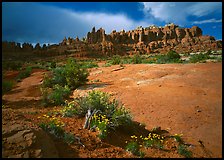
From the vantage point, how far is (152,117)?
7.20m

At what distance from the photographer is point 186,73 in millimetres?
13648

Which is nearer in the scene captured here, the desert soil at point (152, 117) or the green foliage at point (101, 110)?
the desert soil at point (152, 117)

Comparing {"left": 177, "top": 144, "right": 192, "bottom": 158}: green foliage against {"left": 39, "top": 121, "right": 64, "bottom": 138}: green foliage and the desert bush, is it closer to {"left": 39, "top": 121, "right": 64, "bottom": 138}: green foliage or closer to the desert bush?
the desert bush

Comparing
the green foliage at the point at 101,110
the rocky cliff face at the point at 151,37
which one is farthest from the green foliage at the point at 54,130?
the rocky cliff face at the point at 151,37

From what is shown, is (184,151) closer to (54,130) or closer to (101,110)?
(101,110)

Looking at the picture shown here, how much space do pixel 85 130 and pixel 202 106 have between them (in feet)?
14.9

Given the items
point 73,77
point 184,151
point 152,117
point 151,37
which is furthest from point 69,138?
point 151,37

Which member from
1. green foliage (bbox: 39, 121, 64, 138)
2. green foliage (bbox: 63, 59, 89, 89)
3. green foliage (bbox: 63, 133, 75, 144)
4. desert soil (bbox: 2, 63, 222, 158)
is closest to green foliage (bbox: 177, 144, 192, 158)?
desert soil (bbox: 2, 63, 222, 158)

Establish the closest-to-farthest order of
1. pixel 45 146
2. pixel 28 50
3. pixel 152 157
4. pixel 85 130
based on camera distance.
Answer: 1. pixel 45 146
2. pixel 152 157
3. pixel 85 130
4. pixel 28 50

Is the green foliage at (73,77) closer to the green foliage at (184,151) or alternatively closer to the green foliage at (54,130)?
the green foliage at (54,130)

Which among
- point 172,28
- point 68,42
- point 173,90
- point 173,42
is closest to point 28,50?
point 68,42

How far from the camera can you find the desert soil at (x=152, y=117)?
3988 mm

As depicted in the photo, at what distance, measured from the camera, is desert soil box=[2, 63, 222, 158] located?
3.99 metres

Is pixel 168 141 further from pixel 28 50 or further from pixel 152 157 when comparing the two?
pixel 28 50
